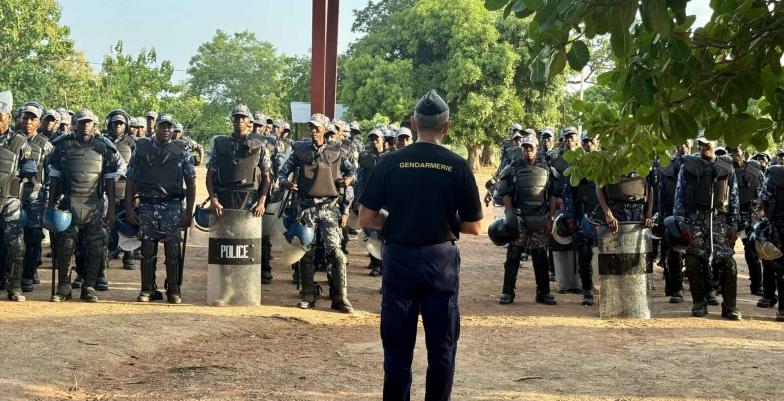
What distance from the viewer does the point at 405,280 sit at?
587 centimetres

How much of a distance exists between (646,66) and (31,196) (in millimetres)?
9597

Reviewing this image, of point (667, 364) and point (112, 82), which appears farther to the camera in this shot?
point (112, 82)

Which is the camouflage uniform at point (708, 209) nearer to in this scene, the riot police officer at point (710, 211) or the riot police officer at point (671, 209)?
the riot police officer at point (710, 211)

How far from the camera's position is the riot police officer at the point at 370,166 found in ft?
51.6

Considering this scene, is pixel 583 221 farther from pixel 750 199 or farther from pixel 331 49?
pixel 331 49

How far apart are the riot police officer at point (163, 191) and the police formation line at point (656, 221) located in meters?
3.73

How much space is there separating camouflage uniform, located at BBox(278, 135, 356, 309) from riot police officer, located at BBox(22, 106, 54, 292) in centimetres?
271

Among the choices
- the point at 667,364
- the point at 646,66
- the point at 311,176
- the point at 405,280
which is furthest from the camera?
the point at 311,176

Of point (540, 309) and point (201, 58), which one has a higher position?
point (201, 58)

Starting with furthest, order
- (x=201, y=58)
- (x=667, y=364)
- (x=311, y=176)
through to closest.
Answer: (x=201, y=58), (x=311, y=176), (x=667, y=364)

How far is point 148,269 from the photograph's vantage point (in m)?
11.9

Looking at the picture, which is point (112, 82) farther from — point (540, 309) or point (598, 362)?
point (598, 362)

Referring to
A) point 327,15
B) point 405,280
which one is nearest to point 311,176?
point 405,280

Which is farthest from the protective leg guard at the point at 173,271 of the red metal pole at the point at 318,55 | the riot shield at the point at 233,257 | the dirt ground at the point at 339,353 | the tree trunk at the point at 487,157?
the tree trunk at the point at 487,157
